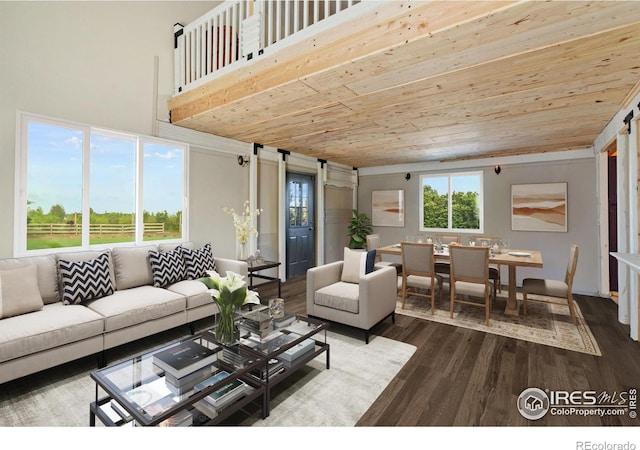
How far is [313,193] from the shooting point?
6.35 m

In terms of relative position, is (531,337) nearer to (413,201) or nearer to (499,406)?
→ (499,406)

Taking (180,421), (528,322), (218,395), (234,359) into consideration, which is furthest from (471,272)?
(180,421)

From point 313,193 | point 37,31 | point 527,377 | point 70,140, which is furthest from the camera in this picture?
point 313,193

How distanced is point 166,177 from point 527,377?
444 centimetres

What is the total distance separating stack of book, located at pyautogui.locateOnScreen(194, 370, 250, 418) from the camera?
5.45 feet

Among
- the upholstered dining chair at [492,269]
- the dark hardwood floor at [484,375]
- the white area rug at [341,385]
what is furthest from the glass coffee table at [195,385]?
the upholstered dining chair at [492,269]

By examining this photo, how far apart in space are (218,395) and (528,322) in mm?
3560

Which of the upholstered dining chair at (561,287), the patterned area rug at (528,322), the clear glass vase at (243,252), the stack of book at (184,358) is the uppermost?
the clear glass vase at (243,252)

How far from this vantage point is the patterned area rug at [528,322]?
2971 mm

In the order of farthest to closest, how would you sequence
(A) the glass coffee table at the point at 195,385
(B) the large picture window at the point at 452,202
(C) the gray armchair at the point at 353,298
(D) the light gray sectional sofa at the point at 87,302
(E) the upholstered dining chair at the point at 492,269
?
(B) the large picture window at the point at 452,202 → (E) the upholstered dining chair at the point at 492,269 → (C) the gray armchair at the point at 353,298 → (D) the light gray sectional sofa at the point at 87,302 → (A) the glass coffee table at the point at 195,385

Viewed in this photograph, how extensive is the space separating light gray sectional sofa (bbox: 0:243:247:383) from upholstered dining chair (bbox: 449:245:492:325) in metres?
2.89

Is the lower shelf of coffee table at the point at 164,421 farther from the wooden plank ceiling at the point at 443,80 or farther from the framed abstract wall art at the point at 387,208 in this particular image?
the framed abstract wall art at the point at 387,208

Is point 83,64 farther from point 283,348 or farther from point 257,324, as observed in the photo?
point 283,348
